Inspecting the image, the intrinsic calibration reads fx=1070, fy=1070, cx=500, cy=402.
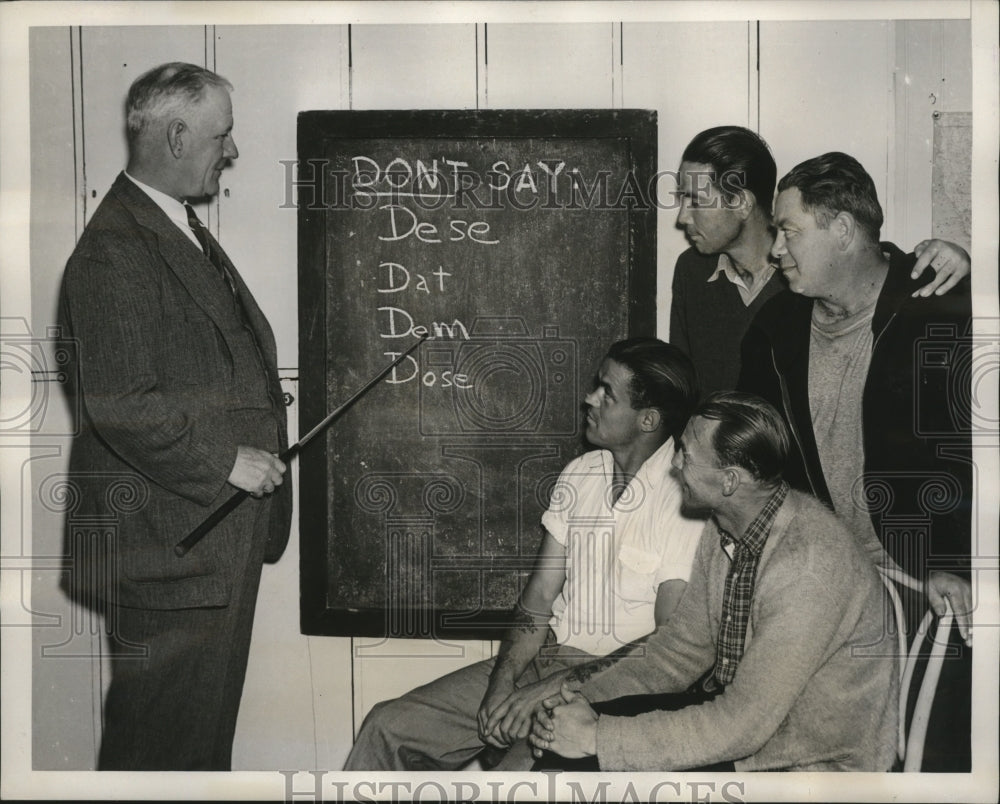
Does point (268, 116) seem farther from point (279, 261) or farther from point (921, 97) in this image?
point (921, 97)

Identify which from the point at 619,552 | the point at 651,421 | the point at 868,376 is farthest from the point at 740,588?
the point at 868,376

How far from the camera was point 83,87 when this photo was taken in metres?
2.41

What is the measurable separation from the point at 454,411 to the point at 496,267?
34cm

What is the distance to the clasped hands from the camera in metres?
2.23

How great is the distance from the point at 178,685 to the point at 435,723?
577 millimetres

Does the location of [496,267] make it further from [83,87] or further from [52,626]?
[52,626]

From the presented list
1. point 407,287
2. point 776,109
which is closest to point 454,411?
point 407,287

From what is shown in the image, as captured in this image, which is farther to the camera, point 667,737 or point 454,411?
point 454,411

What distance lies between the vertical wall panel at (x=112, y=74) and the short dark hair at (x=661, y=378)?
3.78 ft

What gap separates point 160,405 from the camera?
2.32 m

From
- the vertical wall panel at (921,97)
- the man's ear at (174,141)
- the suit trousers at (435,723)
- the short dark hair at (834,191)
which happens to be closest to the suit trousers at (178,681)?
the suit trousers at (435,723)

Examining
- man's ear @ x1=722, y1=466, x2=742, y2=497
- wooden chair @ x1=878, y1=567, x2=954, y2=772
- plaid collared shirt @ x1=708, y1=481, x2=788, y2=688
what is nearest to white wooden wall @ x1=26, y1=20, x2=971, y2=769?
man's ear @ x1=722, y1=466, x2=742, y2=497

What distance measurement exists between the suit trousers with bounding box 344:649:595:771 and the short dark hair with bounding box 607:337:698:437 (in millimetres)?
562

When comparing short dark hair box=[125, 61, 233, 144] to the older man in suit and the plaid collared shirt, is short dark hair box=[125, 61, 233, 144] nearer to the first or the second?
the older man in suit
